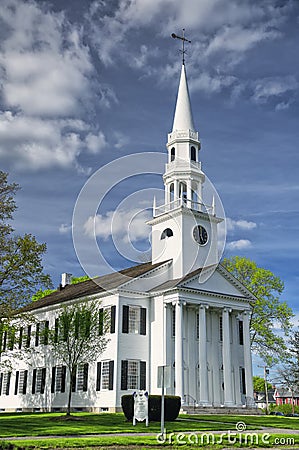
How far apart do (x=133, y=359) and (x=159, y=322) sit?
3.10m

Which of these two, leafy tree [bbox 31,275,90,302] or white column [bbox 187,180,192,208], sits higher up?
white column [bbox 187,180,192,208]

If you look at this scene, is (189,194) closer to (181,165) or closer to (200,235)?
(181,165)

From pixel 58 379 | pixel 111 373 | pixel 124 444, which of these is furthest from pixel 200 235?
pixel 124 444

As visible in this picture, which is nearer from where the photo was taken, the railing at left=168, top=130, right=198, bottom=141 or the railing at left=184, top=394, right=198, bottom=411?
the railing at left=184, top=394, right=198, bottom=411

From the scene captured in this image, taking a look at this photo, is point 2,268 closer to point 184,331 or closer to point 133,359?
point 133,359

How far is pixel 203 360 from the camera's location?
36.5 meters

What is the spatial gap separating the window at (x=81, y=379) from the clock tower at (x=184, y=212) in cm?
947

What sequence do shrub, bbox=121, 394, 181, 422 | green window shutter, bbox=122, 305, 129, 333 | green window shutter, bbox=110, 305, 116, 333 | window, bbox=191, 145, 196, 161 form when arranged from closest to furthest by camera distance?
shrub, bbox=121, 394, 181, 422 → green window shutter, bbox=110, 305, 116, 333 → green window shutter, bbox=122, 305, 129, 333 → window, bbox=191, 145, 196, 161

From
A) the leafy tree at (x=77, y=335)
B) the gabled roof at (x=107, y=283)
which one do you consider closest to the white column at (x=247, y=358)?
the gabled roof at (x=107, y=283)

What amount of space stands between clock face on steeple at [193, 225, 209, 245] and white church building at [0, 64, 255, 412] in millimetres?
84

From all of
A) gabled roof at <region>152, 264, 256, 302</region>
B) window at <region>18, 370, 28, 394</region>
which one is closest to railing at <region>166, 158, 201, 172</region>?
gabled roof at <region>152, 264, 256, 302</region>

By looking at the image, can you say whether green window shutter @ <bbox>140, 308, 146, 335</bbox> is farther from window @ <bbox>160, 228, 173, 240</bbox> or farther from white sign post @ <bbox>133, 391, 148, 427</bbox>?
white sign post @ <bbox>133, 391, 148, 427</bbox>

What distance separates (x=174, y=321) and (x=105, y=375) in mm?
6007

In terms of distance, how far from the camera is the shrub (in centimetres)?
2580
